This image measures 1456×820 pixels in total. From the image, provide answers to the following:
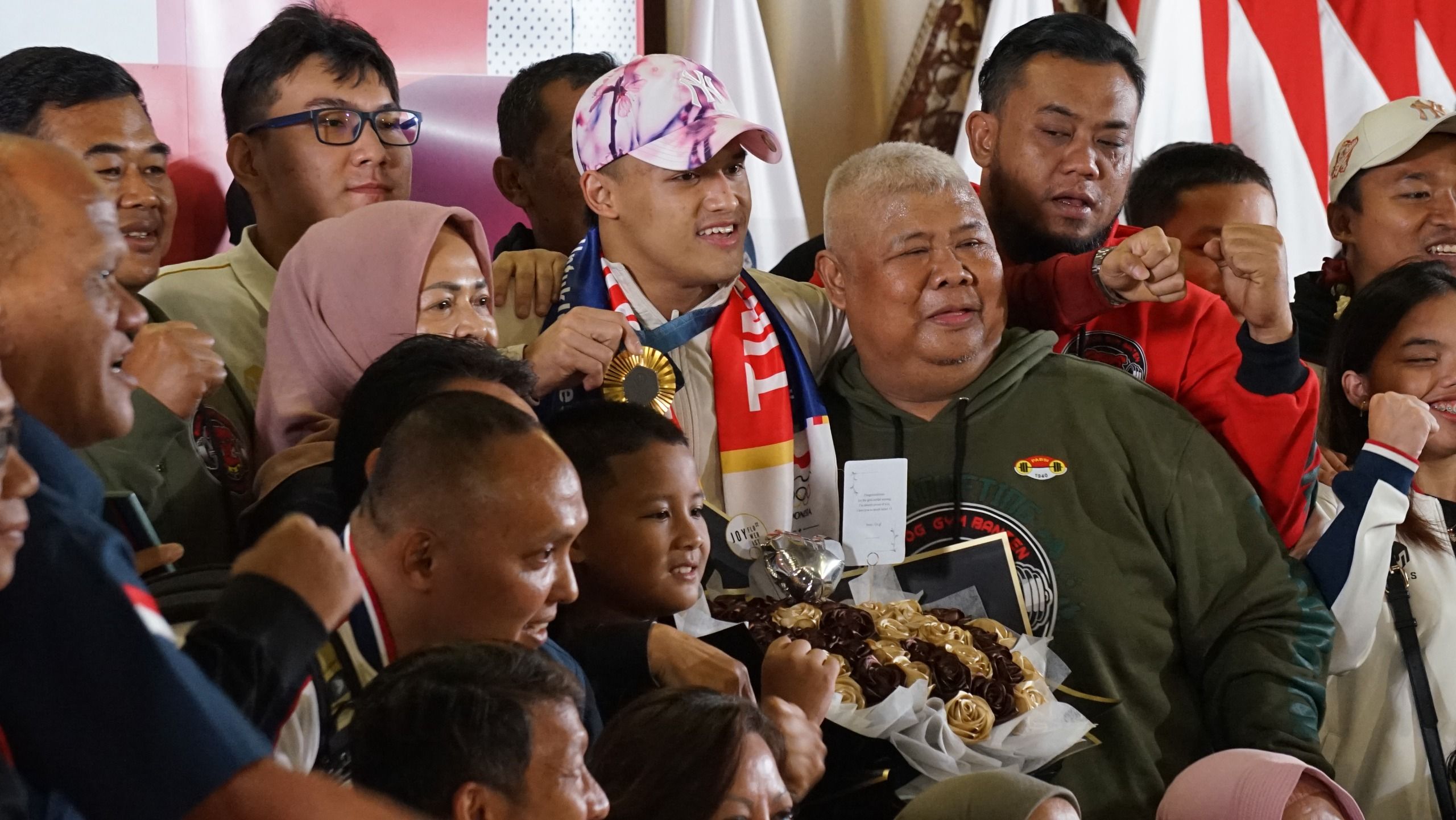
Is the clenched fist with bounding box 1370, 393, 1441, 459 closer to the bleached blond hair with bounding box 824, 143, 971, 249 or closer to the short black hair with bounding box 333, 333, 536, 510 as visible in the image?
the bleached blond hair with bounding box 824, 143, 971, 249

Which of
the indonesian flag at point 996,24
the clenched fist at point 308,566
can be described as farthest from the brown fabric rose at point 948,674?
the indonesian flag at point 996,24

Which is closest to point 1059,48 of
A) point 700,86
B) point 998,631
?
point 700,86

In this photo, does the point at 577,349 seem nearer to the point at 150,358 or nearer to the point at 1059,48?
the point at 150,358

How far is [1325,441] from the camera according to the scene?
131 inches

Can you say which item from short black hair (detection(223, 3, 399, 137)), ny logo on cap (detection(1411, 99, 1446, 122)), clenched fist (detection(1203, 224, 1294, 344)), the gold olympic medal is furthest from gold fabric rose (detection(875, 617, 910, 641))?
ny logo on cap (detection(1411, 99, 1446, 122))

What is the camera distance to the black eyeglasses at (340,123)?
2.92 metres

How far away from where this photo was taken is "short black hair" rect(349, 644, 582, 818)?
1.43 m

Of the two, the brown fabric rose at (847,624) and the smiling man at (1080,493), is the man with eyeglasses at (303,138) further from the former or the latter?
the brown fabric rose at (847,624)

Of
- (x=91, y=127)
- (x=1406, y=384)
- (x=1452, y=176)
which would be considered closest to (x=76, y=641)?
(x=91, y=127)

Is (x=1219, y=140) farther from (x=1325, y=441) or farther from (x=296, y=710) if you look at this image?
(x=296, y=710)

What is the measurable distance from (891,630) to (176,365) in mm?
1112

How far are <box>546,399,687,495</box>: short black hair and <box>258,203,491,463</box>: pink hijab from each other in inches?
10.9

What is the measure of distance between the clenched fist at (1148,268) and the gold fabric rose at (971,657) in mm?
859

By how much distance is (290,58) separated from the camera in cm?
294
